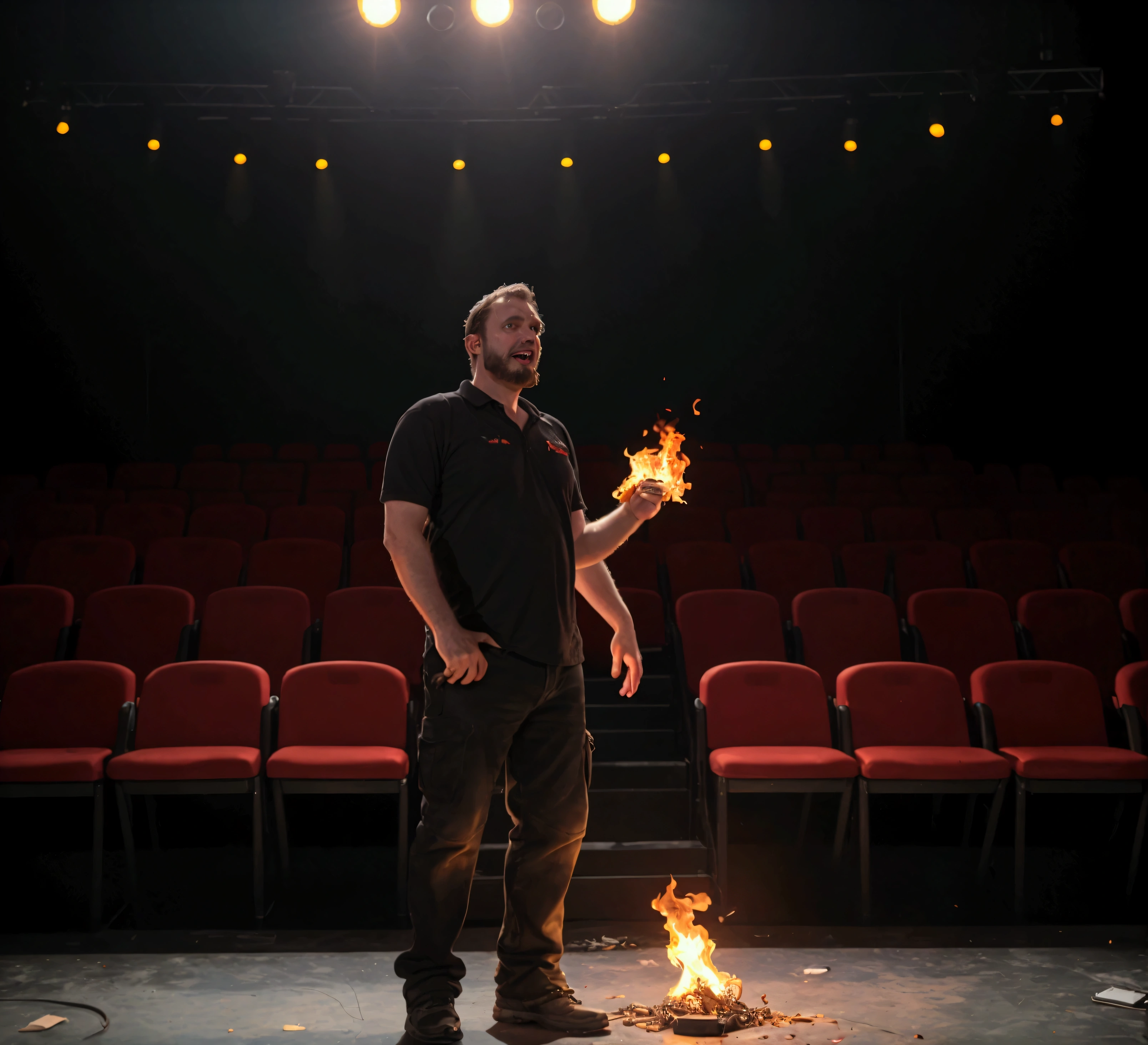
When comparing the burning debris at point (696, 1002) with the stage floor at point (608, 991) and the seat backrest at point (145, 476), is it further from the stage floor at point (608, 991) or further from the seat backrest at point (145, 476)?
the seat backrest at point (145, 476)

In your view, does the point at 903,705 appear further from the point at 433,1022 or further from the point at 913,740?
the point at 433,1022

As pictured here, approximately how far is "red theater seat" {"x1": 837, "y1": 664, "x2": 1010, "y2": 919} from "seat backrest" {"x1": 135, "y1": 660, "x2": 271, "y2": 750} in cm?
195

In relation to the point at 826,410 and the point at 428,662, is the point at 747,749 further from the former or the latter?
the point at 826,410

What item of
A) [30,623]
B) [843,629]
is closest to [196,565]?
[30,623]

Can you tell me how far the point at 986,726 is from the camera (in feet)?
11.5

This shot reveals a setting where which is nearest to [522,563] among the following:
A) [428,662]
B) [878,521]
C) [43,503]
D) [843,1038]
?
[428,662]

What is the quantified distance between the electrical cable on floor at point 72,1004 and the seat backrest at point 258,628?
1.76m

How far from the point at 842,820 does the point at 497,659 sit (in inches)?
68.9

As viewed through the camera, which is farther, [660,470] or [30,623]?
[30,623]

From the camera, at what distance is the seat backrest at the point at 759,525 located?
19.1ft

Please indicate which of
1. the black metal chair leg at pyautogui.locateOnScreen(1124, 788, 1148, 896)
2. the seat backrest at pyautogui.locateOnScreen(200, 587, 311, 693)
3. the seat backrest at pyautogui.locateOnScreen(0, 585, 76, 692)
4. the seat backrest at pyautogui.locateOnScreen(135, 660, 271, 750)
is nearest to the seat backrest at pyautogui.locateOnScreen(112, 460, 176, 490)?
the seat backrest at pyautogui.locateOnScreen(0, 585, 76, 692)

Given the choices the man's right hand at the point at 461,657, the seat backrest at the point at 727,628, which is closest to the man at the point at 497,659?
the man's right hand at the point at 461,657

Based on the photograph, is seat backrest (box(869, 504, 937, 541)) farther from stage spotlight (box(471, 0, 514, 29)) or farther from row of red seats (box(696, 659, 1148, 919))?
stage spotlight (box(471, 0, 514, 29))

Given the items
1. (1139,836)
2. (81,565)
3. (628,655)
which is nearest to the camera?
(628,655)
